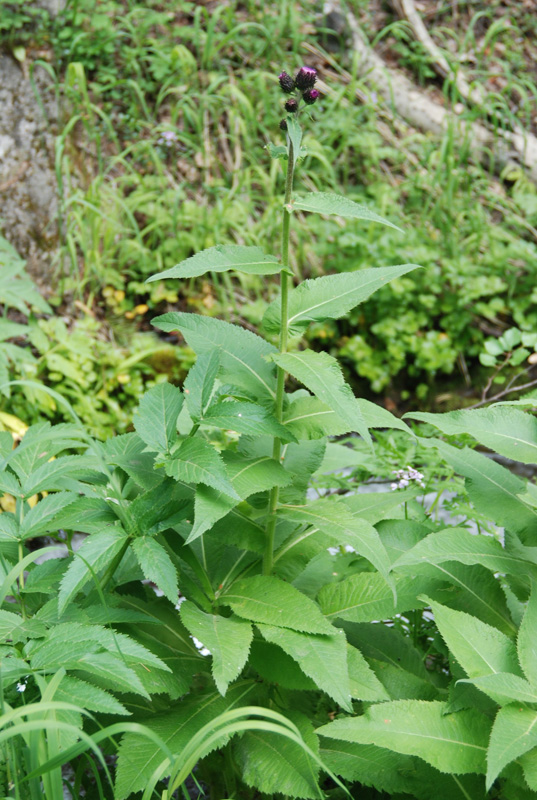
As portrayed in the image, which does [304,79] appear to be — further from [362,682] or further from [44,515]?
[362,682]

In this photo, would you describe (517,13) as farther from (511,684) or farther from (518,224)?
(511,684)

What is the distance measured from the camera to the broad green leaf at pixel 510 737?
1144 mm

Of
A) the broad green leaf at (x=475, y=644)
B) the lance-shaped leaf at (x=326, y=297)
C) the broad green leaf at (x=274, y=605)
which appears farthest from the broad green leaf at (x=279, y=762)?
the lance-shaped leaf at (x=326, y=297)

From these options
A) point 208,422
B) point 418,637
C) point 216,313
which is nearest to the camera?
point 208,422

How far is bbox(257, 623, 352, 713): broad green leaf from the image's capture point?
1.25 meters

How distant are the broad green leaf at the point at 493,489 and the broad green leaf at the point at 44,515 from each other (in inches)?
29.9

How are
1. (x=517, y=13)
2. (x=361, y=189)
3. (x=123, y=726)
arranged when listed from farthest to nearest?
(x=517, y=13)
(x=361, y=189)
(x=123, y=726)

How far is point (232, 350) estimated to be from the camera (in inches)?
→ 59.8

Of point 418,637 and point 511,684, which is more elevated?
point 511,684

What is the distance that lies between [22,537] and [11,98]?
176 inches

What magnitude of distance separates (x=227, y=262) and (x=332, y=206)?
22 cm

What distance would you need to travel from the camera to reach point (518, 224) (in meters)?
5.36

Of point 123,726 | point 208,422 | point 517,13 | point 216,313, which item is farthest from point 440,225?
point 123,726

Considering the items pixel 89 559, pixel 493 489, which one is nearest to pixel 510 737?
pixel 493 489
